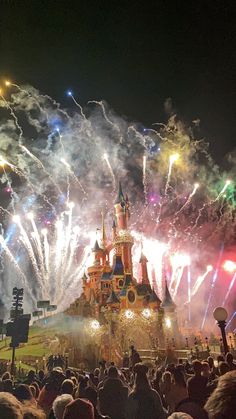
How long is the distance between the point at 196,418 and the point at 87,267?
193 ft

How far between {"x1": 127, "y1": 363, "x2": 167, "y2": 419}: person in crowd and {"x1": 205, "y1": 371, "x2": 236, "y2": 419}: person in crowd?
345 centimetres

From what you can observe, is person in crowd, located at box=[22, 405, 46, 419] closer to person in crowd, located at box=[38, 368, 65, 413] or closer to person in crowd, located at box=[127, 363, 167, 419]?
person in crowd, located at box=[127, 363, 167, 419]

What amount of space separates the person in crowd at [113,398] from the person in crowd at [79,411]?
3110 mm

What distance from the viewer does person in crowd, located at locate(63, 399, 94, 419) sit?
3334 mm

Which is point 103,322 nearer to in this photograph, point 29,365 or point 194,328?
point 29,365

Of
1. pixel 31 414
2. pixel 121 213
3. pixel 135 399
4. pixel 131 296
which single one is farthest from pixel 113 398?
pixel 121 213

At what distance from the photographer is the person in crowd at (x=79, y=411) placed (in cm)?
333

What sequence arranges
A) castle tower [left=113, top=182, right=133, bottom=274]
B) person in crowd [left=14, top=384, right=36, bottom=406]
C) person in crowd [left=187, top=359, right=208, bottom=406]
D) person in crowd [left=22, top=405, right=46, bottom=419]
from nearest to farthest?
person in crowd [left=22, top=405, right=46, bottom=419] < person in crowd [left=187, top=359, right=208, bottom=406] < person in crowd [left=14, top=384, right=36, bottom=406] < castle tower [left=113, top=182, right=133, bottom=274]

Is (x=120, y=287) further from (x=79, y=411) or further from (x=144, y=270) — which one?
(x=79, y=411)

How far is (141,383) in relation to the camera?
6039 mm

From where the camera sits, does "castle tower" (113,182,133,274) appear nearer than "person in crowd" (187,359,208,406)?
No

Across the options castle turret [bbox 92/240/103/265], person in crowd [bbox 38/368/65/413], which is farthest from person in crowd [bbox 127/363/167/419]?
castle turret [bbox 92/240/103/265]

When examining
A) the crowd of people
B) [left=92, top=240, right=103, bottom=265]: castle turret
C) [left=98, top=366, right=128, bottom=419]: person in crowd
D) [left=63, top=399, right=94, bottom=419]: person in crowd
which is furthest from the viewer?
[left=92, top=240, right=103, bottom=265]: castle turret


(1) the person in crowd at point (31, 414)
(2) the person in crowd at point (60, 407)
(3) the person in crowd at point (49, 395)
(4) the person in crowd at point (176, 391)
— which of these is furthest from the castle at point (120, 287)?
(1) the person in crowd at point (31, 414)
